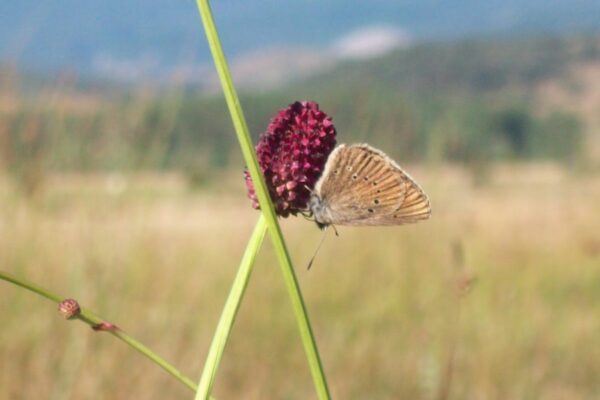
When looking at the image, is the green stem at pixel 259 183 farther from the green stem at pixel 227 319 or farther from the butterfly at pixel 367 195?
the butterfly at pixel 367 195

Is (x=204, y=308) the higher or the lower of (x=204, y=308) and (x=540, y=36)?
the lower

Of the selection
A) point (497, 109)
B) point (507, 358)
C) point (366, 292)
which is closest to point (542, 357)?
point (507, 358)

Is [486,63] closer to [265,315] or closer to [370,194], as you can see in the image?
[265,315]

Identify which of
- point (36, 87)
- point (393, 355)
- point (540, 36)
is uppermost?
point (540, 36)

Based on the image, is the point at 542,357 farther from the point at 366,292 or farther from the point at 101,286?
the point at 101,286

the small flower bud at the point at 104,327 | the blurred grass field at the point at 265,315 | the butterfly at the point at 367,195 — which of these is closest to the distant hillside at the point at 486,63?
the blurred grass field at the point at 265,315

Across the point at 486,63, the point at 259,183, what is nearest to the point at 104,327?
the point at 259,183
